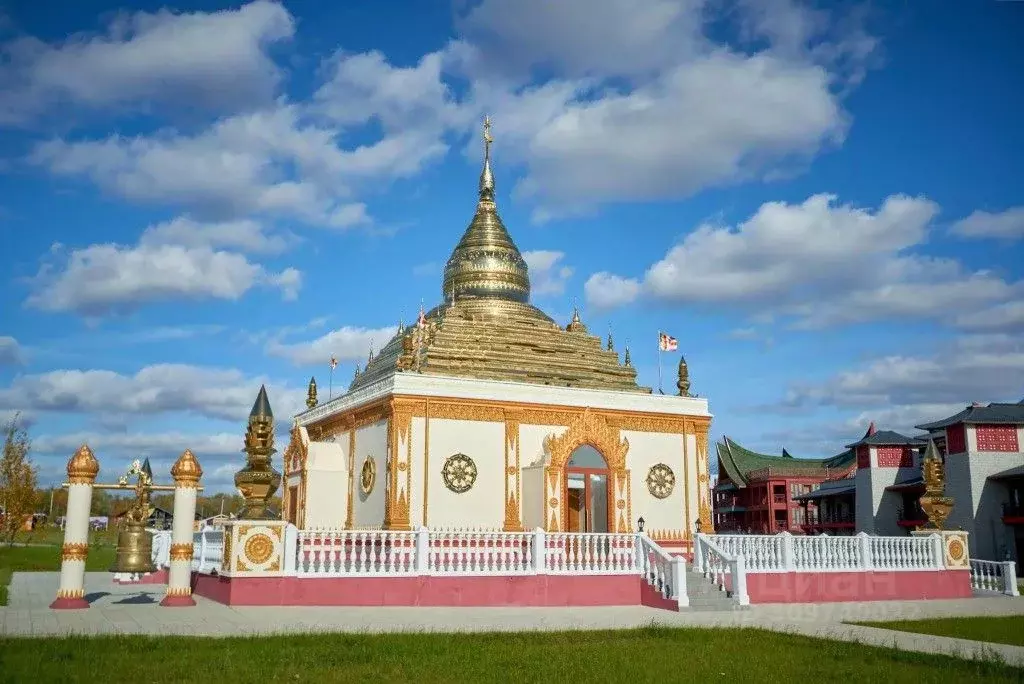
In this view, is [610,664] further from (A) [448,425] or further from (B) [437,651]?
(A) [448,425]

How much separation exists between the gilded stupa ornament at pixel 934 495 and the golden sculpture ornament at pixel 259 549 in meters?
16.7

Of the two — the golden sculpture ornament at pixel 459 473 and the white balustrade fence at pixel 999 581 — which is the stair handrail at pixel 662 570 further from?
the white balustrade fence at pixel 999 581

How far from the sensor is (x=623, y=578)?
20.8 meters

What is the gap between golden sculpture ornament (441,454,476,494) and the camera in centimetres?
2698

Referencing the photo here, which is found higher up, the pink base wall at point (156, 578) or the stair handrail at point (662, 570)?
the stair handrail at point (662, 570)

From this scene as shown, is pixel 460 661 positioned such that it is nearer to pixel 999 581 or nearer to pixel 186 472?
pixel 186 472

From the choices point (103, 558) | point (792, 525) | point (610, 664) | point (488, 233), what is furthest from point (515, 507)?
point (792, 525)

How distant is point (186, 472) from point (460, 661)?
8.88m

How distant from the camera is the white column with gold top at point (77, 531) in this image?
16.7 m

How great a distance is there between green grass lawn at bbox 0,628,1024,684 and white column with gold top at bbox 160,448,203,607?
5.22 metres

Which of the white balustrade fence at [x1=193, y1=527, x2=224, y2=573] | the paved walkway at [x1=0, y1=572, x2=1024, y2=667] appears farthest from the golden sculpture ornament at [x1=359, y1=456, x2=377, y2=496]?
the paved walkway at [x1=0, y1=572, x2=1024, y2=667]

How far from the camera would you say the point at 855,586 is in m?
22.3

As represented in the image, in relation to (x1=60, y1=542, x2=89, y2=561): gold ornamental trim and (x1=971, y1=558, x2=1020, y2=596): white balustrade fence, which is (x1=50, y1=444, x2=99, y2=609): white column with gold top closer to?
(x1=60, y1=542, x2=89, y2=561): gold ornamental trim

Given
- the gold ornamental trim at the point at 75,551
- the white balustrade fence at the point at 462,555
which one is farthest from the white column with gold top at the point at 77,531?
the white balustrade fence at the point at 462,555
